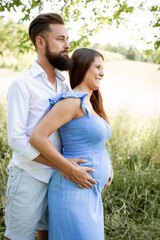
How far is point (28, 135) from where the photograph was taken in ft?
6.17

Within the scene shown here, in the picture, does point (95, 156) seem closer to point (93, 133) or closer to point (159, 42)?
→ point (93, 133)

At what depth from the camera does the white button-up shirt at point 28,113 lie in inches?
69.5

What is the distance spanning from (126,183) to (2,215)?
1731mm

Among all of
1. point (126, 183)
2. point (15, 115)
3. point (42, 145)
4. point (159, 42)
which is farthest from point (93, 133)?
point (126, 183)

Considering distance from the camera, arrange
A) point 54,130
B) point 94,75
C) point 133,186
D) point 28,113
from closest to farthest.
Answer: point 54,130 → point 28,113 → point 94,75 → point 133,186

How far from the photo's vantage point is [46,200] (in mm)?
2043

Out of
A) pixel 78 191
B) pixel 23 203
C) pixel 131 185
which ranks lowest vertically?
pixel 131 185

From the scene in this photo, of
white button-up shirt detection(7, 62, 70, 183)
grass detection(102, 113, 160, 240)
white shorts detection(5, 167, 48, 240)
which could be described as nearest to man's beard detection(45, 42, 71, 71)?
white button-up shirt detection(7, 62, 70, 183)

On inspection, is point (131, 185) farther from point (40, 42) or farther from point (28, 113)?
point (40, 42)

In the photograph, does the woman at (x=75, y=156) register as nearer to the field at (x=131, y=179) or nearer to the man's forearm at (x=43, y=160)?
the man's forearm at (x=43, y=160)

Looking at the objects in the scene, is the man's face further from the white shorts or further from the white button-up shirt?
the white shorts

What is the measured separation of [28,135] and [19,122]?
0.15 meters

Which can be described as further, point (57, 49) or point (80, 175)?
point (57, 49)

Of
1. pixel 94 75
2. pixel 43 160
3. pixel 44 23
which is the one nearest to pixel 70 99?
pixel 94 75
